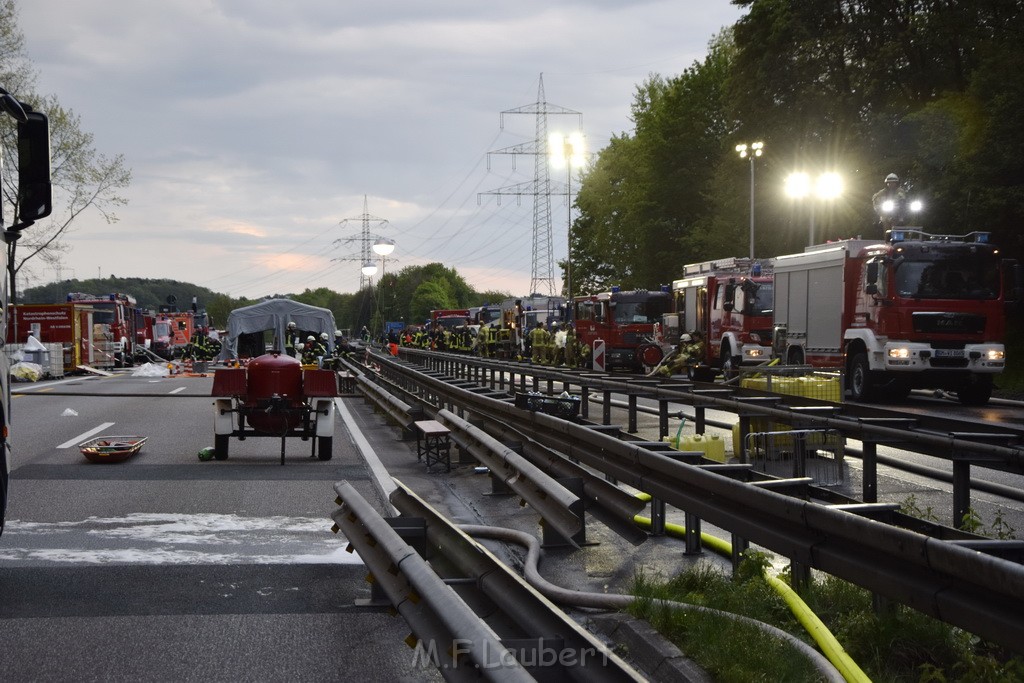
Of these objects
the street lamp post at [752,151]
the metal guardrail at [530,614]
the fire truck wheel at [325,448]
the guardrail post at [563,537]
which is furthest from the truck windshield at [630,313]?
the metal guardrail at [530,614]

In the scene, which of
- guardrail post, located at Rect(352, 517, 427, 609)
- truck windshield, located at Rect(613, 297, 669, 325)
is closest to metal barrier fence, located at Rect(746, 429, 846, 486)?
guardrail post, located at Rect(352, 517, 427, 609)

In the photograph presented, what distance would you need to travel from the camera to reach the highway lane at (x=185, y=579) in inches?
216

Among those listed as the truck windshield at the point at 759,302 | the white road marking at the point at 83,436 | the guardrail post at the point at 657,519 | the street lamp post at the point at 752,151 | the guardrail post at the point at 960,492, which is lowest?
the white road marking at the point at 83,436

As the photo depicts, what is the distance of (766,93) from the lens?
5003cm

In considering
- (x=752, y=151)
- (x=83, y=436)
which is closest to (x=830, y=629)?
(x=83, y=436)

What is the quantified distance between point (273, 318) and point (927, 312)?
19.1 metres

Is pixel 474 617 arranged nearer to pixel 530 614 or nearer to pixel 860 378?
pixel 530 614

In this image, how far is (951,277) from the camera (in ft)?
79.0

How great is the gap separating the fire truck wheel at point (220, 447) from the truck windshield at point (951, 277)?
1428 cm

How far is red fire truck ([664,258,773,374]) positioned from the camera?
101 feet

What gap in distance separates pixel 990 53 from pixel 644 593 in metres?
36.0

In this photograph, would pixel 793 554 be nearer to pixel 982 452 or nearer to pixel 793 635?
pixel 793 635

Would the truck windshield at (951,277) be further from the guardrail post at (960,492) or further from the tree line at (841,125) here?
the guardrail post at (960,492)

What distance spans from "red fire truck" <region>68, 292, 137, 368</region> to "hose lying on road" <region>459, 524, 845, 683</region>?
4944 centimetres
